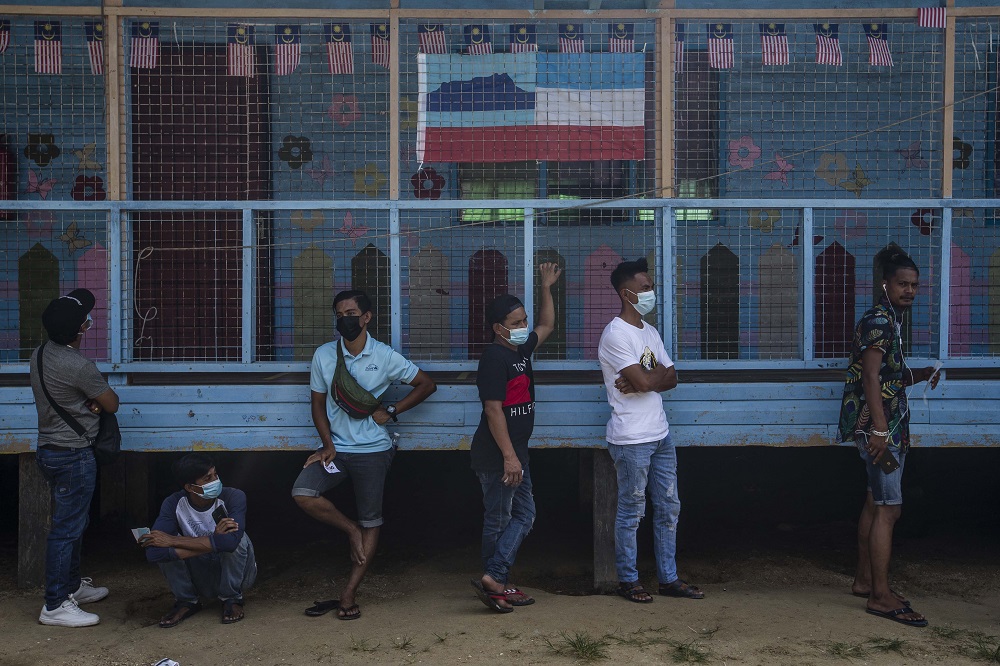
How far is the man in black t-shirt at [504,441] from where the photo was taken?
531 centimetres

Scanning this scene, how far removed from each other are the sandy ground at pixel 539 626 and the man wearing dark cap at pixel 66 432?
22 centimetres

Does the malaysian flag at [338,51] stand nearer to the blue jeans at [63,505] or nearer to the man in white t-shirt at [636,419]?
the man in white t-shirt at [636,419]

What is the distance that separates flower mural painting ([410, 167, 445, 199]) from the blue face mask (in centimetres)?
350

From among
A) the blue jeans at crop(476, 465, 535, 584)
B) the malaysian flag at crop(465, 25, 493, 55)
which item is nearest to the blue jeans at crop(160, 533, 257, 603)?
the blue jeans at crop(476, 465, 535, 584)

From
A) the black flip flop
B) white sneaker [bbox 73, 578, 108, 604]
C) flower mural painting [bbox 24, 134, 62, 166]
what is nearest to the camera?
the black flip flop

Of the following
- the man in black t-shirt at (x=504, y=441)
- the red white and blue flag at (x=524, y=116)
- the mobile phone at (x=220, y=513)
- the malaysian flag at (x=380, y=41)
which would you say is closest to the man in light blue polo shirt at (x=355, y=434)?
the mobile phone at (x=220, y=513)

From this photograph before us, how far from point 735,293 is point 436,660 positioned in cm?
377

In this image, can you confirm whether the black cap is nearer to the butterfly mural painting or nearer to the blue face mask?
the blue face mask

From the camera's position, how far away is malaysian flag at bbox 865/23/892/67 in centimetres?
617

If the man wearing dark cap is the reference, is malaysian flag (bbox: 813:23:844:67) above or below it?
above

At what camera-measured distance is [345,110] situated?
8.20 meters

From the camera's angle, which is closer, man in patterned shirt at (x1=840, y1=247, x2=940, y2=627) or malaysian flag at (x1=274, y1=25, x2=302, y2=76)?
man in patterned shirt at (x1=840, y1=247, x2=940, y2=627)

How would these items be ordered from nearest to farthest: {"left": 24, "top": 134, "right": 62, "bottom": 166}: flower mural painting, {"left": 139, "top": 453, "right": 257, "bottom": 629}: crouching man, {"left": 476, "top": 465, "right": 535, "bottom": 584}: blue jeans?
{"left": 139, "top": 453, "right": 257, "bottom": 629}: crouching man, {"left": 476, "top": 465, "right": 535, "bottom": 584}: blue jeans, {"left": 24, "top": 134, "right": 62, "bottom": 166}: flower mural painting

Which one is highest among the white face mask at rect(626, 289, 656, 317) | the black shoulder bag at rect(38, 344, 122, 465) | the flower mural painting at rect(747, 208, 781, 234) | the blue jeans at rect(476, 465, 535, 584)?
the flower mural painting at rect(747, 208, 781, 234)
